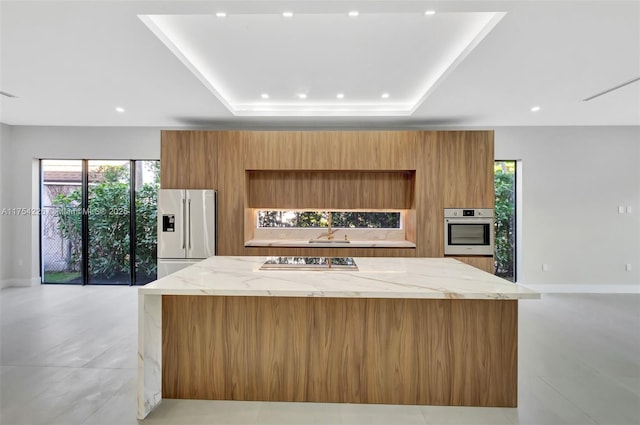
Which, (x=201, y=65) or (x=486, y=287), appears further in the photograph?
(x=201, y=65)

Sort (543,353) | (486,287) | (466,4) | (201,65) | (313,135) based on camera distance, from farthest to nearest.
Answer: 1. (313,135)
2. (201,65)
3. (543,353)
4. (466,4)
5. (486,287)

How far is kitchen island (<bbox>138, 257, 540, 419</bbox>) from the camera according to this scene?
2156 mm

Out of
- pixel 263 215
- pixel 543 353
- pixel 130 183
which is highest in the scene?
pixel 130 183

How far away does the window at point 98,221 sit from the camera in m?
5.66

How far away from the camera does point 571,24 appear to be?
234 centimetres

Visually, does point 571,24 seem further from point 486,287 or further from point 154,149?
point 154,149

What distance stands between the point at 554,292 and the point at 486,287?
4.52m

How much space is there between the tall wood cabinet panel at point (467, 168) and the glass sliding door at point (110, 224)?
510 centimetres

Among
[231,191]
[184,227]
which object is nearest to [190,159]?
[231,191]

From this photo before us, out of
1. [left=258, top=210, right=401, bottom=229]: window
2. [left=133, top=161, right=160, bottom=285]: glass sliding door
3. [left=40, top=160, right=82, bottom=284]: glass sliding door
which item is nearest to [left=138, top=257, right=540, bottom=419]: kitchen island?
[left=258, top=210, right=401, bottom=229]: window

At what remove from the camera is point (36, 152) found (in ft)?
18.2

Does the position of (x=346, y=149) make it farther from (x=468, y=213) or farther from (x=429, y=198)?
(x=468, y=213)

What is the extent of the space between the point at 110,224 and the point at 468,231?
5.69m

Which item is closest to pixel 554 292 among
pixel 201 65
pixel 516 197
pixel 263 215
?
pixel 516 197
